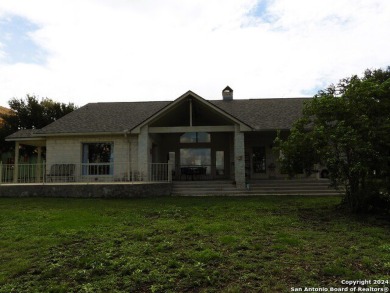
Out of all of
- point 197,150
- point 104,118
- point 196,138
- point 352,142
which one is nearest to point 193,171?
point 197,150

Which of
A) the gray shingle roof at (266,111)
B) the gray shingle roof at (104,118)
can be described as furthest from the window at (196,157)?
the gray shingle roof at (104,118)

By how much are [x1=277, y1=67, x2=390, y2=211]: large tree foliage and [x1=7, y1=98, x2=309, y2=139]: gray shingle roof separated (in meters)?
5.75

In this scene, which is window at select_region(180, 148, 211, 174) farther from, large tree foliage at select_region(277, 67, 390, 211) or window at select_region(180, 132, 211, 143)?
large tree foliage at select_region(277, 67, 390, 211)

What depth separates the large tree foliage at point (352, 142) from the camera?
323 inches

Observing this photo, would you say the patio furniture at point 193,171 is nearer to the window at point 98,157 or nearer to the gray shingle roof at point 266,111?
the gray shingle roof at point 266,111

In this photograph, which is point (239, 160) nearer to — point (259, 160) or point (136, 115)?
point (259, 160)

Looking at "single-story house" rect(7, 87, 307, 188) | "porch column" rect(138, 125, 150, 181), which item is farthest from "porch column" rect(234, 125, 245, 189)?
"porch column" rect(138, 125, 150, 181)

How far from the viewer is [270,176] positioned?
1848 centimetres

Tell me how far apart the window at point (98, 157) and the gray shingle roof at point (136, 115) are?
1.08m

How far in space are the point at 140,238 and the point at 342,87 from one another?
718cm

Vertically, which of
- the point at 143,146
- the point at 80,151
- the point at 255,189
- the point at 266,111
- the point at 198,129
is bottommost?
the point at 255,189

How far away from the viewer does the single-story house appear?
15.3 meters

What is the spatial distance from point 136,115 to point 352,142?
14.1 metres

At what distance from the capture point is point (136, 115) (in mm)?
19781
